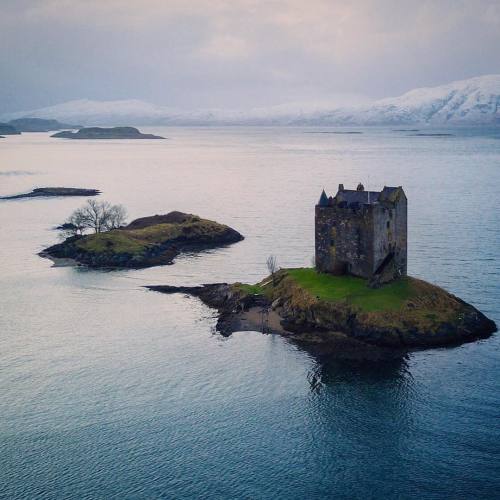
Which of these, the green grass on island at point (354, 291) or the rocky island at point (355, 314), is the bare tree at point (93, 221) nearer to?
the rocky island at point (355, 314)

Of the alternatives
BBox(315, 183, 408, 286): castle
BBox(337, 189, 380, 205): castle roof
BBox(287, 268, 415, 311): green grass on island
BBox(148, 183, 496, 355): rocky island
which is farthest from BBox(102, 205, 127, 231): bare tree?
BBox(337, 189, 380, 205): castle roof

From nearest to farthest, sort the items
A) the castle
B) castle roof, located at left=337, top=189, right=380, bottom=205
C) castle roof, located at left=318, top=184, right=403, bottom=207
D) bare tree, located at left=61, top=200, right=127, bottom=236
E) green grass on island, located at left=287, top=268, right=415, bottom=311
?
green grass on island, located at left=287, top=268, right=415, bottom=311 → the castle → castle roof, located at left=318, top=184, right=403, bottom=207 → castle roof, located at left=337, top=189, right=380, bottom=205 → bare tree, located at left=61, top=200, right=127, bottom=236

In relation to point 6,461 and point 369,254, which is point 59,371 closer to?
point 6,461

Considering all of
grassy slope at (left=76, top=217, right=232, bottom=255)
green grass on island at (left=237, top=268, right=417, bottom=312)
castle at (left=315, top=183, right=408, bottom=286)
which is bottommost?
grassy slope at (left=76, top=217, right=232, bottom=255)

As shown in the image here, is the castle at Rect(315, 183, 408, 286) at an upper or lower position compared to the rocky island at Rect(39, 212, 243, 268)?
upper

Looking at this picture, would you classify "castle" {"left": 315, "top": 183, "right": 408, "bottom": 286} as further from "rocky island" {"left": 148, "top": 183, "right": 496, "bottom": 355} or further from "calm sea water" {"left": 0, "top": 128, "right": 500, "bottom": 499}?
"calm sea water" {"left": 0, "top": 128, "right": 500, "bottom": 499}

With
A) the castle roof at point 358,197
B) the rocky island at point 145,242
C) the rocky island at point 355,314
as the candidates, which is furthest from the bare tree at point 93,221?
the castle roof at point 358,197
